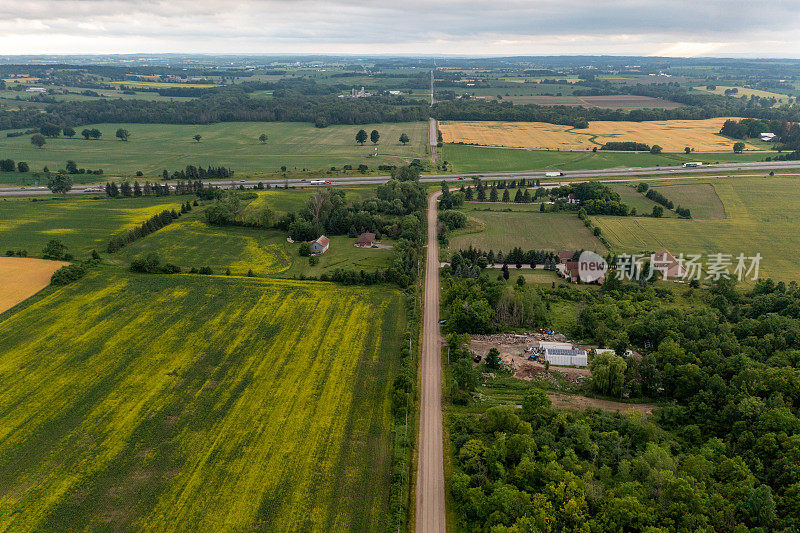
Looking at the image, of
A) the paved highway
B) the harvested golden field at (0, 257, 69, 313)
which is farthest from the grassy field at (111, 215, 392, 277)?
the paved highway

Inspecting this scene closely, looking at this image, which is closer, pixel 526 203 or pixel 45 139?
pixel 526 203

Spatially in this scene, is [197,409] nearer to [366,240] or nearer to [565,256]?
[366,240]

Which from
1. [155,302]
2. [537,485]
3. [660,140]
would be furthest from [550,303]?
[660,140]

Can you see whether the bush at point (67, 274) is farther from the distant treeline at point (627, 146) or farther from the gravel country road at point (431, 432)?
the distant treeline at point (627, 146)

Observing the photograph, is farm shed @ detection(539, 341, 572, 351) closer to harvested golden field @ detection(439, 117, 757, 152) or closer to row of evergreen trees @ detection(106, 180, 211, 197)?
row of evergreen trees @ detection(106, 180, 211, 197)

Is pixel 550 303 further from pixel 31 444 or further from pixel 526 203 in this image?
pixel 31 444

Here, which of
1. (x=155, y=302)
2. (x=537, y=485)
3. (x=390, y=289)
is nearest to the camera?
(x=537, y=485)
